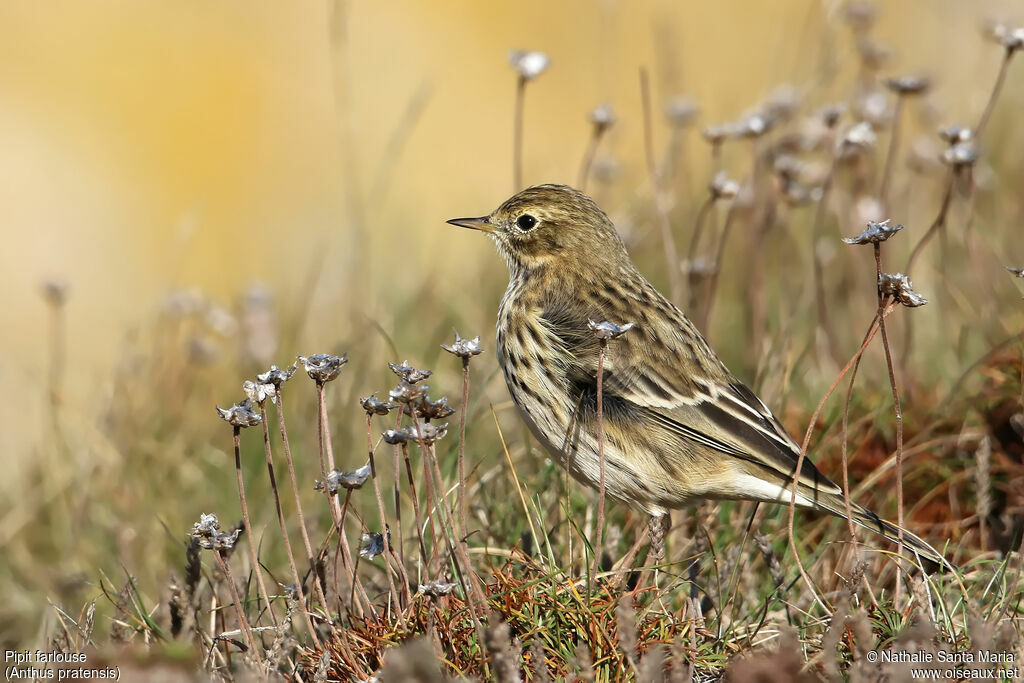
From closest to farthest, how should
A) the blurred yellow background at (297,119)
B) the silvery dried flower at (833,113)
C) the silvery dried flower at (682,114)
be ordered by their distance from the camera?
the silvery dried flower at (833,113) → the silvery dried flower at (682,114) → the blurred yellow background at (297,119)

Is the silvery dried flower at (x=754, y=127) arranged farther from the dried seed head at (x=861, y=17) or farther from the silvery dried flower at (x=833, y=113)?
the dried seed head at (x=861, y=17)

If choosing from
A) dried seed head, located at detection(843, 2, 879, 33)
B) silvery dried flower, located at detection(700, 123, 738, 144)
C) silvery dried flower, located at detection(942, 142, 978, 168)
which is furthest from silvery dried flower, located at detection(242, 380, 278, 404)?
dried seed head, located at detection(843, 2, 879, 33)

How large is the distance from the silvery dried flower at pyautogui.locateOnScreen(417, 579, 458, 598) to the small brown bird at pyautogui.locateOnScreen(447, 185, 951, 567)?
2.30 feet

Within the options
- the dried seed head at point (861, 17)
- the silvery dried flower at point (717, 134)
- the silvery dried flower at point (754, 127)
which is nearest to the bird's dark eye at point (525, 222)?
the silvery dried flower at point (717, 134)

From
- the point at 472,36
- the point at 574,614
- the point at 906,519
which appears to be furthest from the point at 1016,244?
the point at 472,36

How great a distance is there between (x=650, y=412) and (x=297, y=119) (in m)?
8.01

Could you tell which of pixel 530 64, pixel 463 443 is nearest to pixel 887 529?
pixel 463 443

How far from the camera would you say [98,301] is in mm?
8797

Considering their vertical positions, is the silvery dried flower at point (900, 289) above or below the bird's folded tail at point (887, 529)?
above

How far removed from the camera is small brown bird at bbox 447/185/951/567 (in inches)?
155

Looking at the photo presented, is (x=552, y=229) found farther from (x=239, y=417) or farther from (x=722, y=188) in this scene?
(x=239, y=417)

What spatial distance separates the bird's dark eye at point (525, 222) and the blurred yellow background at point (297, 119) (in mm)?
2253

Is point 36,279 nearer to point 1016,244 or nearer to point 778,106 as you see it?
point 778,106

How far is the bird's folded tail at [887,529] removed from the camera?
3.59 m
